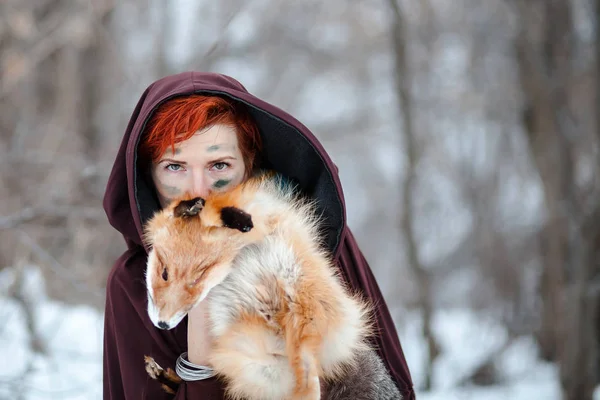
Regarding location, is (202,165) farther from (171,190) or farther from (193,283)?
(193,283)

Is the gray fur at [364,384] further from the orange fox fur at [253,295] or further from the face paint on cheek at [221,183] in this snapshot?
the face paint on cheek at [221,183]

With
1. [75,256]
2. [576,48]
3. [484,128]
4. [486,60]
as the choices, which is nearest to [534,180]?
[484,128]

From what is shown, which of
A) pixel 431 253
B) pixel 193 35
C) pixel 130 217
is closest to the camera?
pixel 130 217

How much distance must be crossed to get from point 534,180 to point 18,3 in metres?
6.73

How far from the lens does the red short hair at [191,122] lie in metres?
1.96

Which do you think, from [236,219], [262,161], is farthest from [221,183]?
[236,219]

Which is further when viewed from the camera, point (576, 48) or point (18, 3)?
point (18, 3)

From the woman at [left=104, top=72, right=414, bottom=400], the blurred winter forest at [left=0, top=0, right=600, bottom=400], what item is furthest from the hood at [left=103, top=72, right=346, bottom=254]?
the blurred winter forest at [left=0, top=0, right=600, bottom=400]

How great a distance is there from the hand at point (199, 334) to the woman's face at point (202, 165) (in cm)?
40

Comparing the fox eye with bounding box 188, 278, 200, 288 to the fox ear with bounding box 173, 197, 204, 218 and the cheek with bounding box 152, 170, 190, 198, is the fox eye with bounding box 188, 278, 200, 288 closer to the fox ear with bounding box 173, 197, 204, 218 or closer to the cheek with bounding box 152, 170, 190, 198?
the fox ear with bounding box 173, 197, 204, 218

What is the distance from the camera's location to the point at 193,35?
728 cm

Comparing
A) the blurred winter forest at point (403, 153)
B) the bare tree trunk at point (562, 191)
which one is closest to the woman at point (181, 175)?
the blurred winter forest at point (403, 153)

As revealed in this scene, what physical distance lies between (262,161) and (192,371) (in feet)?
2.70

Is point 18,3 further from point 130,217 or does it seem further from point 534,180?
point 534,180
